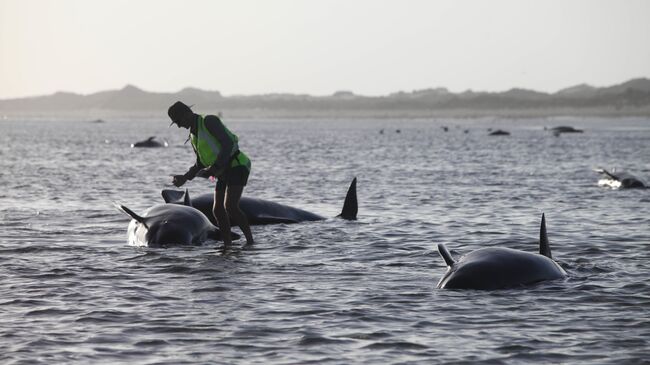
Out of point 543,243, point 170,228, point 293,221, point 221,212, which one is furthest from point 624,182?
point 543,243

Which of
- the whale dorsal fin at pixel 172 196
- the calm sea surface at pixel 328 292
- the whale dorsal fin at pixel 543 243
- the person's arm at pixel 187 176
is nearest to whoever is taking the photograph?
the calm sea surface at pixel 328 292

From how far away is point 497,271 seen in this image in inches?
489

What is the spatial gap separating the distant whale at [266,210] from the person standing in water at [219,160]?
2453 millimetres

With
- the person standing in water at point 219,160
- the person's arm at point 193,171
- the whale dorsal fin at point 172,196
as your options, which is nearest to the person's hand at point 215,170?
the person standing in water at point 219,160

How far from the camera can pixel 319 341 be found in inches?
389

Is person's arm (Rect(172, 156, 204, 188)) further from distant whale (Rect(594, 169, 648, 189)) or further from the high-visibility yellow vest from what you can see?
distant whale (Rect(594, 169, 648, 189))

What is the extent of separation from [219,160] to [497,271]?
16.3ft

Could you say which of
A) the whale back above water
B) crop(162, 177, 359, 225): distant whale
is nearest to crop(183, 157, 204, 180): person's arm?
the whale back above water

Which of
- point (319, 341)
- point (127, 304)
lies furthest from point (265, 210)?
point (319, 341)

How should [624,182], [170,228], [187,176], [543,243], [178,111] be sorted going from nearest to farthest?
[543,243] → [187,176] → [178,111] → [170,228] → [624,182]

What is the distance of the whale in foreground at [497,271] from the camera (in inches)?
485

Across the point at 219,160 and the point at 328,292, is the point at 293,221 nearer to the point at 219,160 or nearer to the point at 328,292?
the point at 219,160

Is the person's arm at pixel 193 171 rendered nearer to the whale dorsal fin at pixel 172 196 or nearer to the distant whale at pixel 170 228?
the distant whale at pixel 170 228

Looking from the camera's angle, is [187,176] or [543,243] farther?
[187,176]
